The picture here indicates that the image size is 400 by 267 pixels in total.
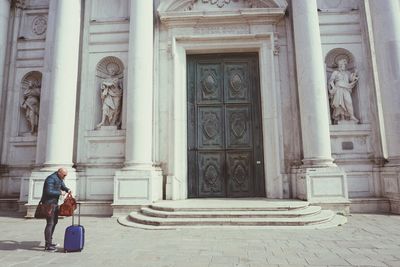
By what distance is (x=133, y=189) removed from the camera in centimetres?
873

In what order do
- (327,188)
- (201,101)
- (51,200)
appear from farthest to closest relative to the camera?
(201,101), (327,188), (51,200)

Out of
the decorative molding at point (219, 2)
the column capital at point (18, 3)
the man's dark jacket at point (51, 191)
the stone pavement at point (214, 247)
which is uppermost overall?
the column capital at point (18, 3)

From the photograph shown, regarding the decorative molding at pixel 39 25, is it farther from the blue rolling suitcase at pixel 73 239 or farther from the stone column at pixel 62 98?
the blue rolling suitcase at pixel 73 239

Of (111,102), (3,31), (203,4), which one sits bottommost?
(111,102)

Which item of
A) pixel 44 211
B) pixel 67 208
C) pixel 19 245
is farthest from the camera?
pixel 19 245

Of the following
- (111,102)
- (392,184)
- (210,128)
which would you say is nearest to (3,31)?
(111,102)

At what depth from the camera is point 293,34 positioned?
10414 mm

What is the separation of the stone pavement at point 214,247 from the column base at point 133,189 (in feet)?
4.05

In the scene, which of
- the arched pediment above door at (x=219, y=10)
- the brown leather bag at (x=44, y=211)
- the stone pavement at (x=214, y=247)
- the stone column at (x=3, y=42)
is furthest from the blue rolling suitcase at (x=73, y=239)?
the arched pediment above door at (x=219, y=10)

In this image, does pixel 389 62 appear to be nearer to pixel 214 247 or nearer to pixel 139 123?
pixel 139 123

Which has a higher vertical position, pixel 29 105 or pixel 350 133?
pixel 29 105

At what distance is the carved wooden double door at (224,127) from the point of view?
10.2m

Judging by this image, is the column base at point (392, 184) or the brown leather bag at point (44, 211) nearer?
the brown leather bag at point (44, 211)

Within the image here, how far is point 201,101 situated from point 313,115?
3.77 metres
